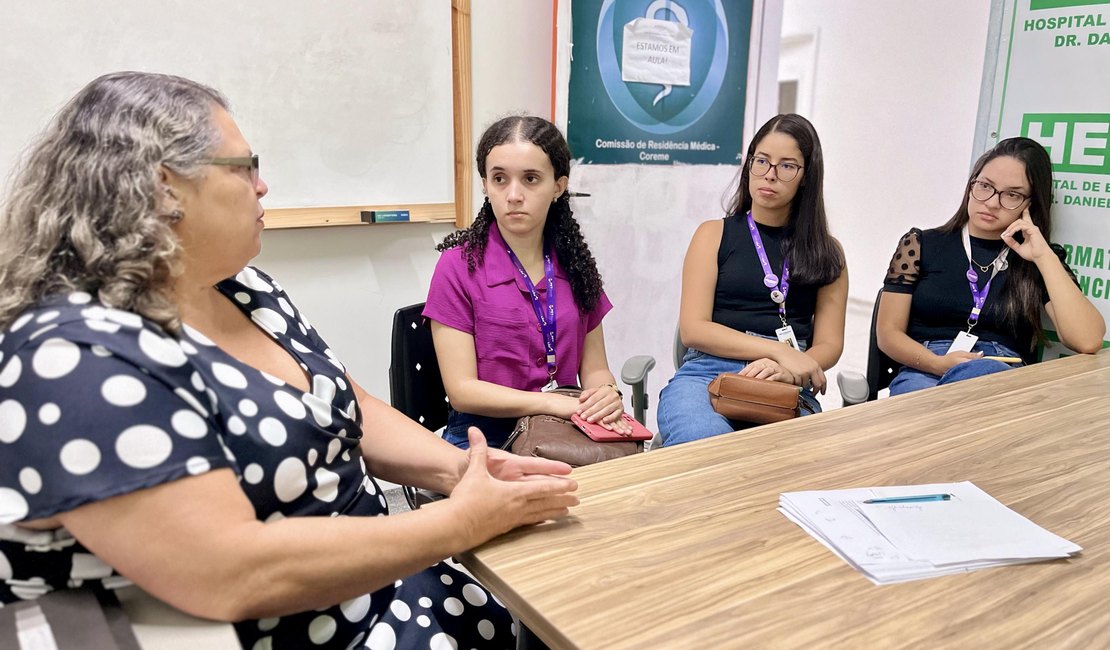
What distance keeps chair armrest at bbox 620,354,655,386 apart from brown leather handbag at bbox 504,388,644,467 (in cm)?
41

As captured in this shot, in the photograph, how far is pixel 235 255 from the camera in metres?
1.11

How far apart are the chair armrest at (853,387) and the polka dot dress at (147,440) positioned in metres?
1.42

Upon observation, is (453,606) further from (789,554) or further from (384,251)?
(384,251)

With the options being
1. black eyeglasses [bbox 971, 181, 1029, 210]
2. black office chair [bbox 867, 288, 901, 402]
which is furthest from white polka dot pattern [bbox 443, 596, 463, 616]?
black eyeglasses [bbox 971, 181, 1029, 210]

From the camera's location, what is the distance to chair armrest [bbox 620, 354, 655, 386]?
91.1 inches

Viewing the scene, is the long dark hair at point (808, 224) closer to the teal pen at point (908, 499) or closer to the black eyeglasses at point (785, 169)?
the black eyeglasses at point (785, 169)

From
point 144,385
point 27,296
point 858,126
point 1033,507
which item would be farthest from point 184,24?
point 858,126

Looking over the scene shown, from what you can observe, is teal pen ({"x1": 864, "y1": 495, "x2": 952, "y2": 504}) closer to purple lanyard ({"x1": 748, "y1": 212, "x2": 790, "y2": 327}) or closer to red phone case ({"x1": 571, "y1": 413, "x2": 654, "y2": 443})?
red phone case ({"x1": 571, "y1": 413, "x2": 654, "y2": 443})

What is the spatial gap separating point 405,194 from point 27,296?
188cm

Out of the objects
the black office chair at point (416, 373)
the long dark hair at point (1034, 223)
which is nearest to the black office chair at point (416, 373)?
the black office chair at point (416, 373)

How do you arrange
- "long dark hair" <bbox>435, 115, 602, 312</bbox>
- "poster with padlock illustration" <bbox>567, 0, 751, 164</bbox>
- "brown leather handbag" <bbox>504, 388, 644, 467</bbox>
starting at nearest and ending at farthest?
"brown leather handbag" <bbox>504, 388, 644, 467</bbox> < "long dark hair" <bbox>435, 115, 602, 312</bbox> < "poster with padlock illustration" <bbox>567, 0, 751, 164</bbox>

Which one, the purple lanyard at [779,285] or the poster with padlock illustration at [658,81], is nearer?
the purple lanyard at [779,285]

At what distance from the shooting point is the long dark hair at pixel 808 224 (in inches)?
96.3

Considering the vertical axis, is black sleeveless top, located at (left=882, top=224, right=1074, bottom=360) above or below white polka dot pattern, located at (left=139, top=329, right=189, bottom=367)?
below
